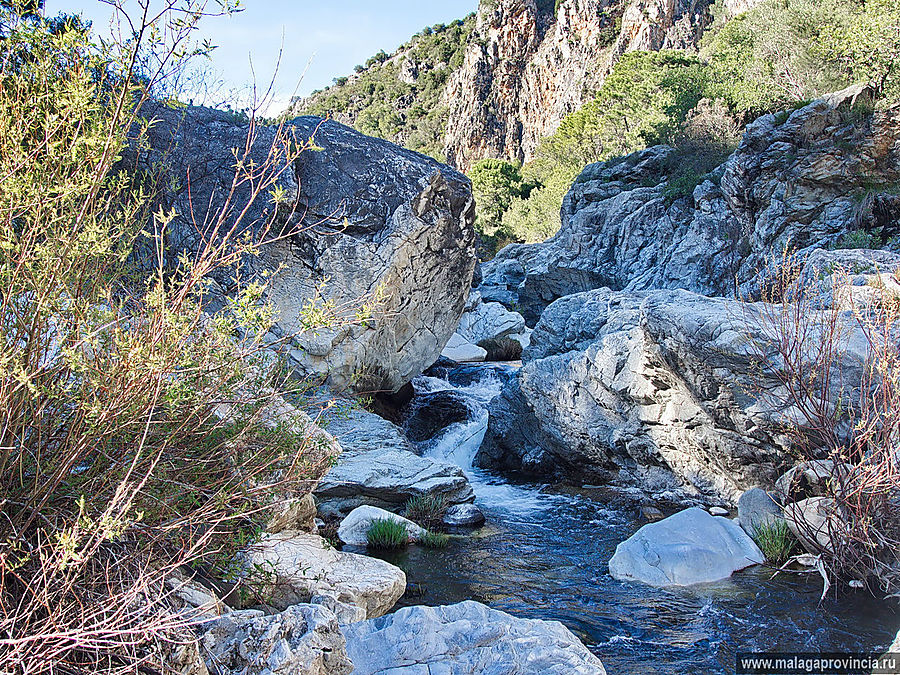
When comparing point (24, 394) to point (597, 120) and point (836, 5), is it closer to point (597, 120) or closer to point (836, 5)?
point (836, 5)

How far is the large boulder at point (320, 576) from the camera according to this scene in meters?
4.87

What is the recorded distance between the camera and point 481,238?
169 ft

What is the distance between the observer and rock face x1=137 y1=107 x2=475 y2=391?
396 inches

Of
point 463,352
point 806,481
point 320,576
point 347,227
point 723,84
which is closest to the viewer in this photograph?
point 320,576

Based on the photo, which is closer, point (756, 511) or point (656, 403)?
point (756, 511)

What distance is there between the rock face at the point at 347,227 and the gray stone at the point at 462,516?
9.40ft

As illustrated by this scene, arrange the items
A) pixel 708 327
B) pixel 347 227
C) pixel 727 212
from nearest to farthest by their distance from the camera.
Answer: pixel 708 327, pixel 347 227, pixel 727 212

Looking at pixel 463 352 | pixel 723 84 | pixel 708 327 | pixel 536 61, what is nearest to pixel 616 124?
pixel 723 84

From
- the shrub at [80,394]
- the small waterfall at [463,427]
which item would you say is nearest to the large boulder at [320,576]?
the shrub at [80,394]

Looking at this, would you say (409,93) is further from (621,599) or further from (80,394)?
(80,394)

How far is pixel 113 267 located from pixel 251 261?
4.79 meters

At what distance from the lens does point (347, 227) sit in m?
10.9

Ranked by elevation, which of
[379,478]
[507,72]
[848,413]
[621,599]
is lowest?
[621,599]

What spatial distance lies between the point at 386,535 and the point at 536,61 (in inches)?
2815
